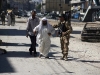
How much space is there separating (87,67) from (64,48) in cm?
176

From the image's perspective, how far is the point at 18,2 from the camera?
542ft

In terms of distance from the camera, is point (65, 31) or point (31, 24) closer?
point (65, 31)

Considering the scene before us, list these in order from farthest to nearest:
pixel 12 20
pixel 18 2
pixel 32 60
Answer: pixel 18 2 → pixel 12 20 → pixel 32 60

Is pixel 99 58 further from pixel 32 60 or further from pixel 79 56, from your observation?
pixel 32 60

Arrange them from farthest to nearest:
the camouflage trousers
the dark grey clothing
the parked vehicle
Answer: the parked vehicle
the dark grey clothing
the camouflage trousers

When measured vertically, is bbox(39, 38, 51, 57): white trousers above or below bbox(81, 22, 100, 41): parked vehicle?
above

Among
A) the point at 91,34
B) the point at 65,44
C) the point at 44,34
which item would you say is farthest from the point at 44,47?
the point at 91,34

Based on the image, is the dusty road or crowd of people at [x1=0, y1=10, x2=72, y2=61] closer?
the dusty road

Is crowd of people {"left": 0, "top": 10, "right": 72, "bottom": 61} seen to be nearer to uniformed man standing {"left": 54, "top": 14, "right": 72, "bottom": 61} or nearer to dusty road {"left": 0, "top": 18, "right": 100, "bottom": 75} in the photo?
uniformed man standing {"left": 54, "top": 14, "right": 72, "bottom": 61}

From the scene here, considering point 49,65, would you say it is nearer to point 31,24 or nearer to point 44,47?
point 44,47

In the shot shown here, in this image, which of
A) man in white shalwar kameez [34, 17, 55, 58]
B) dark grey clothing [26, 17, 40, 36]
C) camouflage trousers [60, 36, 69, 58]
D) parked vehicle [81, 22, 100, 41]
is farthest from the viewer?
parked vehicle [81, 22, 100, 41]

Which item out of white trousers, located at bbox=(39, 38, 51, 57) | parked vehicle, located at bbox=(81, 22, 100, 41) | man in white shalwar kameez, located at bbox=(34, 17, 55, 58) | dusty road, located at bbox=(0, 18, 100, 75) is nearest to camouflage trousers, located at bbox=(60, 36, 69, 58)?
dusty road, located at bbox=(0, 18, 100, 75)

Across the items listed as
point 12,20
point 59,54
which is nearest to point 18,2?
point 12,20

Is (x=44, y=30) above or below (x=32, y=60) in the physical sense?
above
